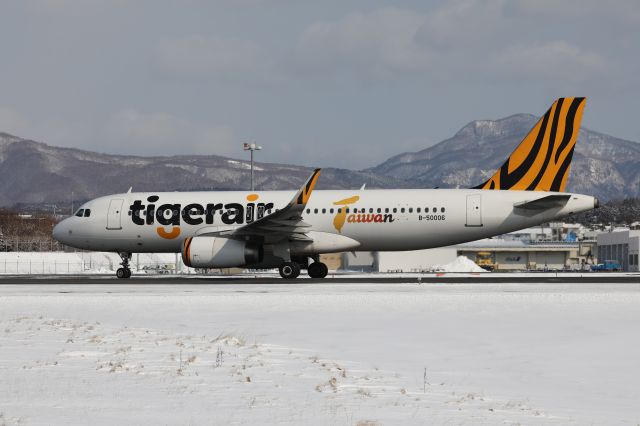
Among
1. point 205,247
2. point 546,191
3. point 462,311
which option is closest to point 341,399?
point 462,311

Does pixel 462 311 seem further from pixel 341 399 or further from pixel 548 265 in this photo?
pixel 548 265

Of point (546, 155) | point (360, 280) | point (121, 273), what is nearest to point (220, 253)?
point (360, 280)

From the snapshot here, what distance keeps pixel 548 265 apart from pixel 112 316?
328 feet

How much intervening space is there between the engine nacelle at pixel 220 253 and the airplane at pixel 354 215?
0.13 feet

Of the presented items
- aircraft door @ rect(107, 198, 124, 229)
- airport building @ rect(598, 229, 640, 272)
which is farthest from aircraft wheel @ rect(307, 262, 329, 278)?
airport building @ rect(598, 229, 640, 272)

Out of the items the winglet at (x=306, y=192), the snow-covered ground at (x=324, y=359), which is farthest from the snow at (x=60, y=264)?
the snow-covered ground at (x=324, y=359)

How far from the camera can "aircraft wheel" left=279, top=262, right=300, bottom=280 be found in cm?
3591

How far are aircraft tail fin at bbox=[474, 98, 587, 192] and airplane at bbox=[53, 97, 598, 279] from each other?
0.14 ft

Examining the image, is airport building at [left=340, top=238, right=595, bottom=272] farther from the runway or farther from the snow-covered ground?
the snow-covered ground

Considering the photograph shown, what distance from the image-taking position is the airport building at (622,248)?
87.6 meters

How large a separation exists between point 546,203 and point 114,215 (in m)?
18.8

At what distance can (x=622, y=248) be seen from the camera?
309 ft

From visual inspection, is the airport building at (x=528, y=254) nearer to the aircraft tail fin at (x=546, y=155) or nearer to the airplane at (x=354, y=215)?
the aircraft tail fin at (x=546, y=155)

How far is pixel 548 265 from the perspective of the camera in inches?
4515
